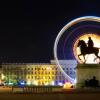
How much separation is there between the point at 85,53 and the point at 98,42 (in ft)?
25.7

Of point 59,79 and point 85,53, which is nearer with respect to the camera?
point 85,53

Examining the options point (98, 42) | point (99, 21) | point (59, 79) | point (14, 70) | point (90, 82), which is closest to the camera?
point (90, 82)

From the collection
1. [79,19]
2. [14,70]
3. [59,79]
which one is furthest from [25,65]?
[79,19]

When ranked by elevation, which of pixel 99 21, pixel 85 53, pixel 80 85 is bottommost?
pixel 80 85

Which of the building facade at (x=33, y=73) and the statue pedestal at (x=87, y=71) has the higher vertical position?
the building facade at (x=33, y=73)

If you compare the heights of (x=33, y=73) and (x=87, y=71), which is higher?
(x=33, y=73)

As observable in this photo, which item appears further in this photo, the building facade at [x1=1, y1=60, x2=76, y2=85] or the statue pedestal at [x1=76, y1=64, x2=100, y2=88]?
the building facade at [x1=1, y1=60, x2=76, y2=85]

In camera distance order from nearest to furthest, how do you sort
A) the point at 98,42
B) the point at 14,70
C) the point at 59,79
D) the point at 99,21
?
the point at 98,42, the point at 99,21, the point at 59,79, the point at 14,70

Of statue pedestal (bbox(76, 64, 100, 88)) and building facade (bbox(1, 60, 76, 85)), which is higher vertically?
building facade (bbox(1, 60, 76, 85))

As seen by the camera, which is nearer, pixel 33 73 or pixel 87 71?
pixel 87 71

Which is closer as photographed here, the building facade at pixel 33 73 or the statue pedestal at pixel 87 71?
the statue pedestal at pixel 87 71

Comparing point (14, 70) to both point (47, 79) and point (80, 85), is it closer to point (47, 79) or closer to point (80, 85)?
point (47, 79)

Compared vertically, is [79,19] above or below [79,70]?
above

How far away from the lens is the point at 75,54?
4572 centimetres
